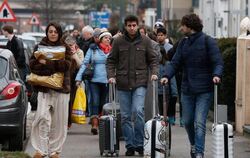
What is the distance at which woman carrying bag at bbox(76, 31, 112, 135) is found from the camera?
1686 centimetres

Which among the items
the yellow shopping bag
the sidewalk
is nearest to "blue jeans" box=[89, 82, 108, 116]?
the sidewalk

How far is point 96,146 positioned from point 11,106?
5.83ft

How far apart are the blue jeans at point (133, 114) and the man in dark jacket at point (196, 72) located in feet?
3.15

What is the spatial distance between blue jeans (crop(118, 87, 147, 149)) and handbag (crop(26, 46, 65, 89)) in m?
1.19

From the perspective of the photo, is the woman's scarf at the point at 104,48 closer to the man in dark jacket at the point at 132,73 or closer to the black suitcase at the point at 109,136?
the man in dark jacket at the point at 132,73

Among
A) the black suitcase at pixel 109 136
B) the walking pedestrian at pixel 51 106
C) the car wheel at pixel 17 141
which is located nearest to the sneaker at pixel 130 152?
the black suitcase at pixel 109 136

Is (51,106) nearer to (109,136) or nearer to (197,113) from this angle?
(109,136)

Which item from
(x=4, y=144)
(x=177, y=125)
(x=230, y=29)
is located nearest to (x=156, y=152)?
(x=4, y=144)

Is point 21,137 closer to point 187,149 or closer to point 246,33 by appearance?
point 187,149

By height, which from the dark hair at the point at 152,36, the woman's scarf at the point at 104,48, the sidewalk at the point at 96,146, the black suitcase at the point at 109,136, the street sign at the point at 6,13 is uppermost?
the street sign at the point at 6,13

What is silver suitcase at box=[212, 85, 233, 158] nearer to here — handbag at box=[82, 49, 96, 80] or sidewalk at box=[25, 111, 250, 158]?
sidewalk at box=[25, 111, 250, 158]

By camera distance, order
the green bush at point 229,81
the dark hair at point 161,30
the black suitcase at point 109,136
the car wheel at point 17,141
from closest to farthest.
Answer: the black suitcase at point 109,136, the car wheel at point 17,141, the dark hair at point 161,30, the green bush at point 229,81

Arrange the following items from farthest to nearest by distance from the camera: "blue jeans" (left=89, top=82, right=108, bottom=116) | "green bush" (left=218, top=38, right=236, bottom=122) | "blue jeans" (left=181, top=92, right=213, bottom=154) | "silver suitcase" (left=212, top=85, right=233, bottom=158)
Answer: "green bush" (left=218, top=38, right=236, bottom=122)
"blue jeans" (left=89, top=82, right=108, bottom=116)
"blue jeans" (left=181, top=92, right=213, bottom=154)
"silver suitcase" (left=212, top=85, right=233, bottom=158)

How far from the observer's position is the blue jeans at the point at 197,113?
1226 cm
